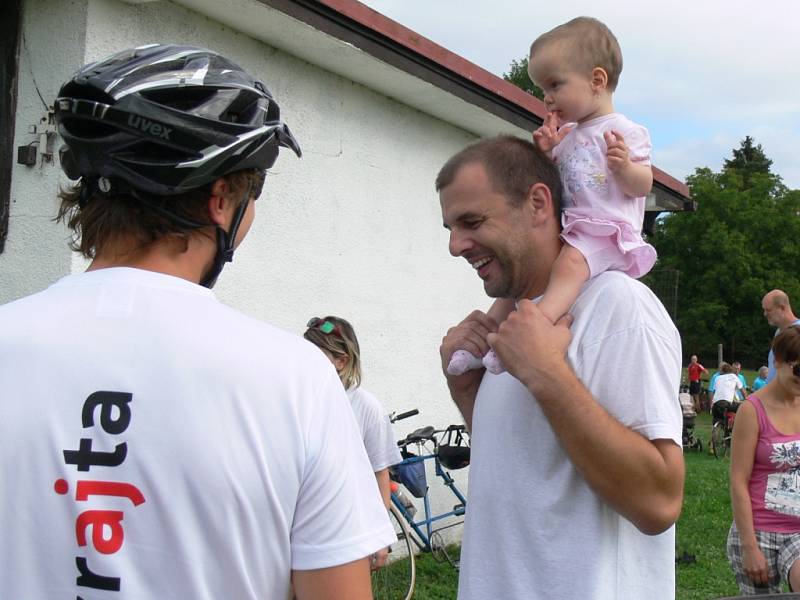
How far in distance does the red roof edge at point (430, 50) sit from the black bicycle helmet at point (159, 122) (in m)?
3.98

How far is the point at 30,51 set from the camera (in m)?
4.72

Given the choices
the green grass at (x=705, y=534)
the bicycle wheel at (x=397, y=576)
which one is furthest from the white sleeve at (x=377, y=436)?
the green grass at (x=705, y=534)

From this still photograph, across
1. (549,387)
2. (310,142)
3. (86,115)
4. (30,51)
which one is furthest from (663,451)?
(310,142)

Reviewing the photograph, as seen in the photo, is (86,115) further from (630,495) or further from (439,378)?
(439,378)

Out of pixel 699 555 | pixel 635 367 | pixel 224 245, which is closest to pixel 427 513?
pixel 699 555

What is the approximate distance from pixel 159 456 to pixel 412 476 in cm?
577

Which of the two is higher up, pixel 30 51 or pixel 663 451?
pixel 30 51

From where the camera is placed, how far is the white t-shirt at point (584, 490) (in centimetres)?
196

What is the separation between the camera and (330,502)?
1.32 m

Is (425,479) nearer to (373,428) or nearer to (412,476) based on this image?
(412,476)

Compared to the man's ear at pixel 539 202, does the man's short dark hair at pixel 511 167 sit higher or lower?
higher

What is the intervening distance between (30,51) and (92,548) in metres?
4.17

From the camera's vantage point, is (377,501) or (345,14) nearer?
(377,501)

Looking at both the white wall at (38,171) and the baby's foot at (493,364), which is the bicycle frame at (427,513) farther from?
the baby's foot at (493,364)
